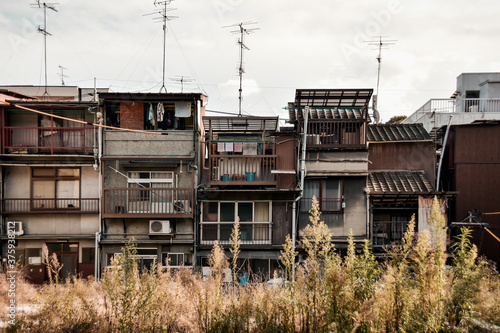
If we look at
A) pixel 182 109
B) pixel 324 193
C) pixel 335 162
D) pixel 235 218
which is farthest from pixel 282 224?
pixel 182 109

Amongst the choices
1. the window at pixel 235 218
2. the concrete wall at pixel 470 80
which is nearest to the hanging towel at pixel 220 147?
the window at pixel 235 218

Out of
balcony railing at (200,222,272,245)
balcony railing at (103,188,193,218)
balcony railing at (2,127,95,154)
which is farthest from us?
balcony railing at (2,127,95,154)

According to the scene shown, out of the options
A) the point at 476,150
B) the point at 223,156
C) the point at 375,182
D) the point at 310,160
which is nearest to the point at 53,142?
the point at 223,156

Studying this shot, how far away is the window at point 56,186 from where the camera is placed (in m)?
16.5

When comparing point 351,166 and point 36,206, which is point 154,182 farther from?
point 351,166

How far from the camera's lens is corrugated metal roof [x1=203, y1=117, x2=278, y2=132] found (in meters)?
15.9

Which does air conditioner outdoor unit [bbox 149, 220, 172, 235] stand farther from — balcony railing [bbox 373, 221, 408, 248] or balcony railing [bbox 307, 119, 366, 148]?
balcony railing [bbox 373, 221, 408, 248]

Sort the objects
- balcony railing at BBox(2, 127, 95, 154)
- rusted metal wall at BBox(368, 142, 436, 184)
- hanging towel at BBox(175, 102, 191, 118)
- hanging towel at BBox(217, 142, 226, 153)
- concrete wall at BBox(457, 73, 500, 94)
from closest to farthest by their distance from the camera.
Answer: balcony railing at BBox(2, 127, 95, 154) < hanging towel at BBox(175, 102, 191, 118) < hanging towel at BBox(217, 142, 226, 153) < rusted metal wall at BBox(368, 142, 436, 184) < concrete wall at BBox(457, 73, 500, 94)

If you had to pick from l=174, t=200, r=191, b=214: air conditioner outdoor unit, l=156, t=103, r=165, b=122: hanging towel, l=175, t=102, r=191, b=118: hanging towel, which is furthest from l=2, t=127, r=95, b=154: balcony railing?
l=174, t=200, r=191, b=214: air conditioner outdoor unit

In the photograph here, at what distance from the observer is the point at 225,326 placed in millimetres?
8930

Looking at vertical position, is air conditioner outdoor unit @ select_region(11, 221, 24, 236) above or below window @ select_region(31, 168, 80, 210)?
below

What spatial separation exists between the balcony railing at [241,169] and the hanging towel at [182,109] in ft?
7.91

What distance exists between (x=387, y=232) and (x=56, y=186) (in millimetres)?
15631

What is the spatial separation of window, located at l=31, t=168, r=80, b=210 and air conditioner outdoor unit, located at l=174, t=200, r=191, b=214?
4605 millimetres
